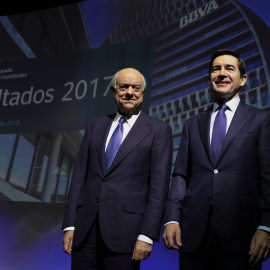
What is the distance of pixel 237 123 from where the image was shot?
55.6 inches

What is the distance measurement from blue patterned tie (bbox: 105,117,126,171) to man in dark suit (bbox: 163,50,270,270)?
0.28m

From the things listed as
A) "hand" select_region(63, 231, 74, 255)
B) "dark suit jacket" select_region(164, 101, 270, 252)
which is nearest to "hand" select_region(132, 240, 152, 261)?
"dark suit jacket" select_region(164, 101, 270, 252)

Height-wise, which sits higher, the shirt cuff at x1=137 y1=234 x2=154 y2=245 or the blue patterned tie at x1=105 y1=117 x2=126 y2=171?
the blue patterned tie at x1=105 y1=117 x2=126 y2=171

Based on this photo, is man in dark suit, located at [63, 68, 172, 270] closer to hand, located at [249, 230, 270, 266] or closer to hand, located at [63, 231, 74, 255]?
hand, located at [63, 231, 74, 255]

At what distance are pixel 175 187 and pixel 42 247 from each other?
6.72 ft

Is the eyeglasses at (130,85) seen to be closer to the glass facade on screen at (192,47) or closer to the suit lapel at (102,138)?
the suit lapel at (102,138)

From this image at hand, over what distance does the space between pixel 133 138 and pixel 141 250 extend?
18.7 inches

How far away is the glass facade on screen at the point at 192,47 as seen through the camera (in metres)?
2.67

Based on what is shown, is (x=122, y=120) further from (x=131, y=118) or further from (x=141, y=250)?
(x=141, y=250)

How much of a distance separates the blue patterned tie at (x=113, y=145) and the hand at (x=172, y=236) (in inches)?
14.8

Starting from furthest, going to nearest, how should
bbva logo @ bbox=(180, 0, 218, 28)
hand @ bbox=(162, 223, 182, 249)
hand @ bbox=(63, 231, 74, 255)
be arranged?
bbva logo @ bbox=(180, 0, 218, 28) < hand @ bbox=(63, 231, 74, 255) < hand @ bbox=(162, 223, 182, 249)

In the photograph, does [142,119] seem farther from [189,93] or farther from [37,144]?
[37,144]

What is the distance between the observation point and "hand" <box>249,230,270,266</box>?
119 centimetres

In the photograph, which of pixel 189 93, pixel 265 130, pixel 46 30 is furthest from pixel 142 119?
pixel 46 30
